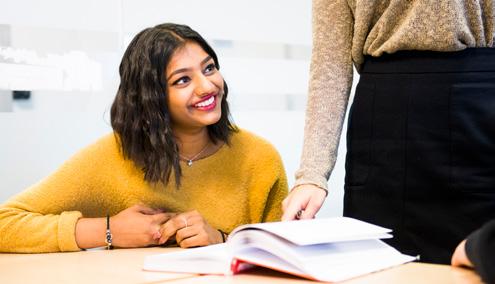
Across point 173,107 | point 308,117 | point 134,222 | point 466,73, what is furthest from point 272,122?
point 466,73

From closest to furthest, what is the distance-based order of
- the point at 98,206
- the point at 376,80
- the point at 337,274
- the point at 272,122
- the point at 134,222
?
the point at 337,274 → the point at 376,80 → the point at 134,222 → the point at 98,206 → the point at 272,122

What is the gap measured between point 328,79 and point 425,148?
9.5 inches

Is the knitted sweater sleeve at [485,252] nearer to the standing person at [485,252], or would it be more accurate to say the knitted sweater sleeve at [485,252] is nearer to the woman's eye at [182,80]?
the standing person at [485,252]

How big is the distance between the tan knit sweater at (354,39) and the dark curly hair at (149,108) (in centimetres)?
53

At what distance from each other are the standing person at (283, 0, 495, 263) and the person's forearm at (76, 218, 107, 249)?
574 millimetres

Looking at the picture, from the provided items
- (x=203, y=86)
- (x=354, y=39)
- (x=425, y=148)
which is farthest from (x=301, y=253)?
(x=203, y=86)

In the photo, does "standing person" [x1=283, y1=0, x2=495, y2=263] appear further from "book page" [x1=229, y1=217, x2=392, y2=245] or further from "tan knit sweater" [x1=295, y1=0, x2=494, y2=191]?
"book page" [x1=229, y1=217, x2=392, y2=245]

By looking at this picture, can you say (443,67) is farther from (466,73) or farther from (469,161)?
(469,161)

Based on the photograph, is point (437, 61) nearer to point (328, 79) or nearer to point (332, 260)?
point (328, 79)

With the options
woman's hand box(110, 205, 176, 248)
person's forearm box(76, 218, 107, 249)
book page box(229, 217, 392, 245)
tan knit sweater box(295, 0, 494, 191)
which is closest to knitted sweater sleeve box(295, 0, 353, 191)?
tan knit sweater box(295, 0, 494, 191)

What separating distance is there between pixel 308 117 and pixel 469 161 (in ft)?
1.04

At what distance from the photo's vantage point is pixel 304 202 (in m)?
1.14

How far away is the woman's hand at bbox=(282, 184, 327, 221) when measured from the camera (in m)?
1.12

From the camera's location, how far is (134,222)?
1.52m
